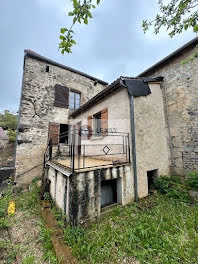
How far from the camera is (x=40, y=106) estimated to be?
7.65 m

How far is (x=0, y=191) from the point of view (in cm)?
577

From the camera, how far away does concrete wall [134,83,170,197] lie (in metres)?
4.43

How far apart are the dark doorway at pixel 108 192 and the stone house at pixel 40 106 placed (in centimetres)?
494

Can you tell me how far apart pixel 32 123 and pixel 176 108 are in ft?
27.1

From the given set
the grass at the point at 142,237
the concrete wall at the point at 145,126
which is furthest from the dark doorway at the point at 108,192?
the concrete wall at the point at 145,126

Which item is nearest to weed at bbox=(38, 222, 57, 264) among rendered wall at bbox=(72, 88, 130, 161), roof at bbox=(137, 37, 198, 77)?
rendered wall at bbox=(72, 88, 130, 161)

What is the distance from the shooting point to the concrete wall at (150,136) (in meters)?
4.43

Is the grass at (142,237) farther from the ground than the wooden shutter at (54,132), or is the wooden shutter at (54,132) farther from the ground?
the wooden shutter at (54,132)

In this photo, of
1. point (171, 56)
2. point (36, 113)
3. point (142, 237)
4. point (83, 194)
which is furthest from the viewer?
point (36, 113)

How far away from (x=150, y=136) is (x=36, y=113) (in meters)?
7.03

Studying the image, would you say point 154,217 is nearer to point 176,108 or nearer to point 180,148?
point 180,148

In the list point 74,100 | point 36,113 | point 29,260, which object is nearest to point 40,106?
point 36,113

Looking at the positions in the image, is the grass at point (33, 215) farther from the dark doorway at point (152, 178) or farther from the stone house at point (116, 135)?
the dark doorway at point (152, 178)

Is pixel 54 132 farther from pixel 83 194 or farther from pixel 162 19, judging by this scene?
pixel 162 19
